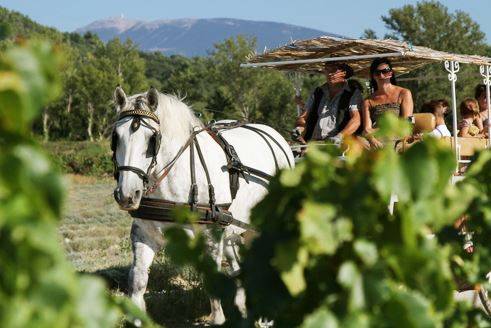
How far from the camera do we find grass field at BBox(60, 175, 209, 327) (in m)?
7.76

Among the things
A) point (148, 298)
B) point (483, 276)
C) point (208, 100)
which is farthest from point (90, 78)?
point (483, 276)

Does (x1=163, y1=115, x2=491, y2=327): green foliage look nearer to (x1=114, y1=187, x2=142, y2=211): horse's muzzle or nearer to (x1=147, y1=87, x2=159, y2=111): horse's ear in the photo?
(x1=114, y1=187, x2=142, y2=211): horse's muzzle

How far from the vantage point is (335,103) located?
8.52 m

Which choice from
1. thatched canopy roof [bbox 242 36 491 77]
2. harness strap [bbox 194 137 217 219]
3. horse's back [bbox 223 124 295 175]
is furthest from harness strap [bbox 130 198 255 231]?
thatched canopy roof [bbox 242 36 491 77]

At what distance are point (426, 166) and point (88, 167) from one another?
4019cm

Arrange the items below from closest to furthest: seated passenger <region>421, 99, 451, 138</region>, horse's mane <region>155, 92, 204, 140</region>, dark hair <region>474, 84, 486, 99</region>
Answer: horse's mane <region>155, 92, 204, 140</region>, seated passenger <region>421, 99, 451, 138</region>, dark hair <region>474, 84, 486, 99</region>

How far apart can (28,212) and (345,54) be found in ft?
25.2

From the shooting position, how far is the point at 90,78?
63.6m

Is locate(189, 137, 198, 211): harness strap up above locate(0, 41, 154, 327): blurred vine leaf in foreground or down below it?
above

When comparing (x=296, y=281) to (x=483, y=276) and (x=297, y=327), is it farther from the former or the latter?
(x=483, y=276)

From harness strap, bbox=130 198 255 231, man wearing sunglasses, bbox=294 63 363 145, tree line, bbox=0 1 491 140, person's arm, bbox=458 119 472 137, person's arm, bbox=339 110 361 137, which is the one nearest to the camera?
harness strap, bbox=130 198 255 231

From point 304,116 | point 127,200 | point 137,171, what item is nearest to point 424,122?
point 304,116

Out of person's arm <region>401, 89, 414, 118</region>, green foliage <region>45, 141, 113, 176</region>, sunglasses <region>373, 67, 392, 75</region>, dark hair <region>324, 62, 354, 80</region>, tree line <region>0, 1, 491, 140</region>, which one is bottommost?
person's arm <region>401, 89, 414, 118</region>

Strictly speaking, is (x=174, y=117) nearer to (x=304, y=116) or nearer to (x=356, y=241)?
(x=304, y=116)
